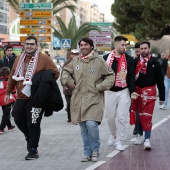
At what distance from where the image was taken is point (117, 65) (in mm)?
9102

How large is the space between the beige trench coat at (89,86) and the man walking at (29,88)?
42 cm

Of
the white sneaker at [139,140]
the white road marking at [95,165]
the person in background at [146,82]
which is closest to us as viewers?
the white road marking at [95,165]

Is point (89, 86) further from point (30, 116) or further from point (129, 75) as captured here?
point (129, 75)

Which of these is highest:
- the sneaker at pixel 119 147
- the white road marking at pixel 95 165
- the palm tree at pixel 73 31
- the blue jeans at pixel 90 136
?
the palm tree at pixel 73 31

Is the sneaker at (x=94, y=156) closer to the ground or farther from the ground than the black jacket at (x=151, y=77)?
closer to the ground

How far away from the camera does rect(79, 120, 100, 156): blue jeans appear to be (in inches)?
320

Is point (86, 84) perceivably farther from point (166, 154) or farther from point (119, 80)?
point (166, 154)

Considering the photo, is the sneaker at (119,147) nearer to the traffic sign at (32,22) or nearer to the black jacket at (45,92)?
the black jacket at (45,92)

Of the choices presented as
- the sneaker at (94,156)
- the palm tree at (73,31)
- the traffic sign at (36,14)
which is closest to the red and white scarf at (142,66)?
the sneaker at (94,156)

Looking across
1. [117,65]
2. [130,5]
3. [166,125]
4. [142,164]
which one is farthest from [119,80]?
[130,5]

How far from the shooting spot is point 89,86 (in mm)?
8188

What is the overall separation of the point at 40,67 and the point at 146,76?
1950 millimetres

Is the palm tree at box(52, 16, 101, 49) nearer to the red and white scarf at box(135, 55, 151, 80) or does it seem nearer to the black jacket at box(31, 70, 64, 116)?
the red and white scarf at box(135, 55, 151, 80)

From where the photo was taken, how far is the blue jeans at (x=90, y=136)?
26.6ft
